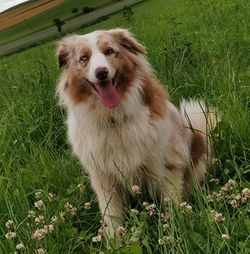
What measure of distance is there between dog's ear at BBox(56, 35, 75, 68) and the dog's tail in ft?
3.09

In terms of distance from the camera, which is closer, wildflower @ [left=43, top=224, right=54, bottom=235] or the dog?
wildflower @ [left=43, top=224, right=54, bottom=235]

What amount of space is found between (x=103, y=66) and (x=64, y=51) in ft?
1.96

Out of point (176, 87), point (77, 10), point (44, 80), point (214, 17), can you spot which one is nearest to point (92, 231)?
point (176, 87)

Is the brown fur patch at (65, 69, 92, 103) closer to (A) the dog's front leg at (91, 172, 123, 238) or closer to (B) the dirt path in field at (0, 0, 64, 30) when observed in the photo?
(A) the dog's front leg at (91, 172, 123, 238)

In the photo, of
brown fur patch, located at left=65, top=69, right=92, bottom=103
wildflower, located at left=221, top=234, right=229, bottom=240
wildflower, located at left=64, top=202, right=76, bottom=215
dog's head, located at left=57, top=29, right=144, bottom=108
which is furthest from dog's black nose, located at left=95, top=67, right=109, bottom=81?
wildflower, located at left=221, top=234, right=229, bottom=240

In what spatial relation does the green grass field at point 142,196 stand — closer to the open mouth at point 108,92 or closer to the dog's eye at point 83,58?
the open mouth at point 108,92

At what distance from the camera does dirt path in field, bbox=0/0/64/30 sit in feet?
77.6

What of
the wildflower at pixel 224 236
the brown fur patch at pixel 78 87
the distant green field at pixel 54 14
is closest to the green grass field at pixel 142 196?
the wildflower at pixel 224 236

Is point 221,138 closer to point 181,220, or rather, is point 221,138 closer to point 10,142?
point 181,220

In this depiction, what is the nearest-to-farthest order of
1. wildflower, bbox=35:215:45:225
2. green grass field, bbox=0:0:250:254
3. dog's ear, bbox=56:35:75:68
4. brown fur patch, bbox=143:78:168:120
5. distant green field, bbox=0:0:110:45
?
green grass field, bbox=0:0:250:254, wildflower, bbox=35:215:45:225, brown fur patch, bbox=143:78:168:120, dog's ear, bbox=56:35:75:68, distant green field, bbox=0:0:110:45

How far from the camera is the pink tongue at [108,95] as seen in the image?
11.6 feet

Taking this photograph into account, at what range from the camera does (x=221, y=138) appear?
13.1 ft

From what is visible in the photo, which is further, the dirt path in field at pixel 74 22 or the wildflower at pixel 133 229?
the dirt path in field at pixel 74 22

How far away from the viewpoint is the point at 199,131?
4.03m
